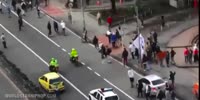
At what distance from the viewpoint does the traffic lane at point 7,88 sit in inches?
1564

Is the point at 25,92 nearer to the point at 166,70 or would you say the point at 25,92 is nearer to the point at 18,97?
the point at 18,97

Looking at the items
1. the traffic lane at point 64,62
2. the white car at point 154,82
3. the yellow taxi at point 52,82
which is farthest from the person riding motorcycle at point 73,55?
the white car at point 154,82

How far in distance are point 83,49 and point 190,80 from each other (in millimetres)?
12166

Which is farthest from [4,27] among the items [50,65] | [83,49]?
[50,65]

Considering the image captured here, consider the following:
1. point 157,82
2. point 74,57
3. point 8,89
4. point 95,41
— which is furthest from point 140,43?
point 8,89

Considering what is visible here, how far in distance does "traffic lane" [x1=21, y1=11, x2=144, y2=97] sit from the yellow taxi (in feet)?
13.9

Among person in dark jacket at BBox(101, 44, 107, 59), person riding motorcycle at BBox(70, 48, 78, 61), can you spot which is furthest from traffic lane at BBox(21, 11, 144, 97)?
person riding motorcycle at BBox(70, 48, 78, 61)

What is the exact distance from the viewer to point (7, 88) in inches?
1619

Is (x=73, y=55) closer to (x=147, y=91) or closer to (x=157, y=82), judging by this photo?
(x=157, y=82)

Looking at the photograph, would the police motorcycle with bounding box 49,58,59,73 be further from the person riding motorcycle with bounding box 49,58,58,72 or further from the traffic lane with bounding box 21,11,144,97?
the traffic lane with bounding box 21,11,144,97

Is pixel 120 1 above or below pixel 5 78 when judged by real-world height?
above

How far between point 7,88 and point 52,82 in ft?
13.5

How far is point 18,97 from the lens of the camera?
128ft

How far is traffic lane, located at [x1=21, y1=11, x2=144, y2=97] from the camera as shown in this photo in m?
41.2
